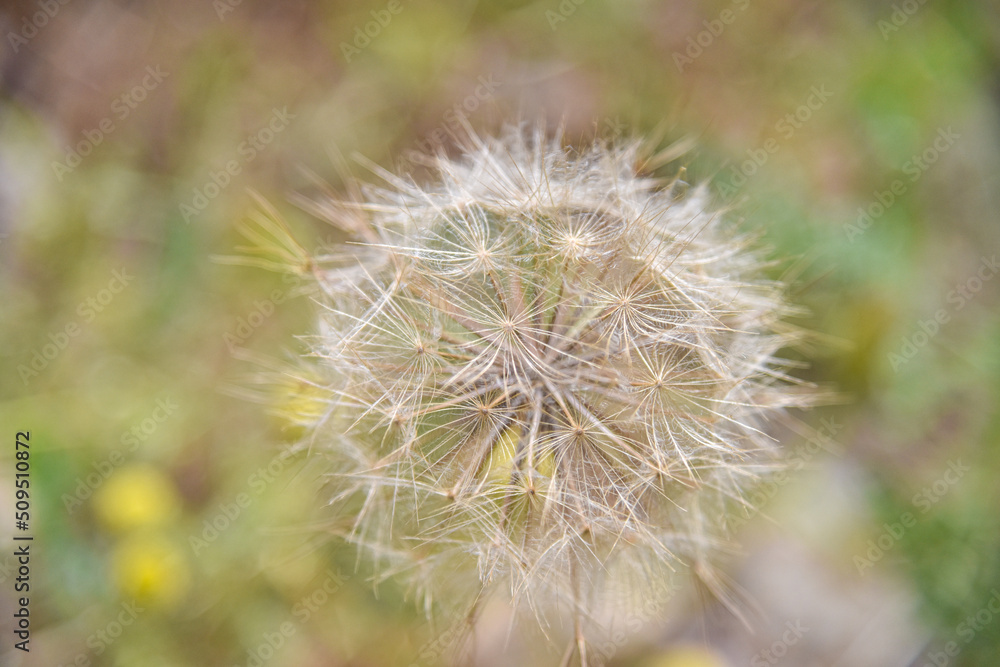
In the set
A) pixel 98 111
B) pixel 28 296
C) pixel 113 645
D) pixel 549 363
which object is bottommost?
pixel 113 645

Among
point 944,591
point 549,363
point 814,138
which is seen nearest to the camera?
point 549,363

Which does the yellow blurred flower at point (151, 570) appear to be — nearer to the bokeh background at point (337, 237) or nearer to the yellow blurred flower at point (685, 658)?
the bokeh background at point (337, 237)

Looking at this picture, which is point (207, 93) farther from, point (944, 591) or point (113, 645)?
point (944, 591)

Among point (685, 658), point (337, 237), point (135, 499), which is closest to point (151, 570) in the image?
point (135, 499)

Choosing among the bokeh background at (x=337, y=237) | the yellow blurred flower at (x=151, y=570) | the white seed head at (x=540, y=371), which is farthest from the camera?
the bokeh background at (x=337, y=237)

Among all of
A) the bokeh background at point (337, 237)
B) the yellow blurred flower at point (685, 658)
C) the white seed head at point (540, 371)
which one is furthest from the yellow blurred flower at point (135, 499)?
the yellow blurred flower at point (685, 658)

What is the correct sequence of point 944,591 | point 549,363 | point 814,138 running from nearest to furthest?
1. point 549,363
2. point 944,591
3. point 814,138

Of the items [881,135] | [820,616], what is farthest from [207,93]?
[820,616]
